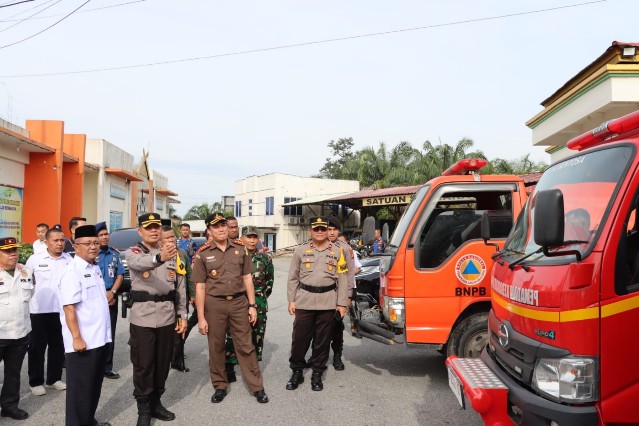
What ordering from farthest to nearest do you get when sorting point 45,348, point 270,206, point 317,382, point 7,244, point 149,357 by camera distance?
1. point 270,206
2. point 317,382
3. point 45,348
4. point 7,244
5. point 149,357

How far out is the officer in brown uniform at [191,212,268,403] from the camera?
5020 mm

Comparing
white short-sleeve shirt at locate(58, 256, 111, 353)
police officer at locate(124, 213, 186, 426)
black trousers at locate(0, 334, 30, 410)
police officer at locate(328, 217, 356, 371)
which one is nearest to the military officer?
police officer at locate(328, 217, 356, 371)

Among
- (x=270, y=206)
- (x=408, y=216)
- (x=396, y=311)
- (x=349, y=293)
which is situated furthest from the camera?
(x=270, y=206)

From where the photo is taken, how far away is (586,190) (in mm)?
3035

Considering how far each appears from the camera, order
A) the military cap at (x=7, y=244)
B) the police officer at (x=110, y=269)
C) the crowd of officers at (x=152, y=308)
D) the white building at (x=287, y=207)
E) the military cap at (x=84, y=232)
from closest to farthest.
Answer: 1. the crowd of officers at (x=152, y=308)
2. the military cap at (x=84, y=232)
3. the military cap at (x=7, y=244)
4. the police officer at (x=110, y=269)
5. the white building at (x=287, y=207)

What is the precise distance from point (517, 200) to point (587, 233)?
251 centimetres

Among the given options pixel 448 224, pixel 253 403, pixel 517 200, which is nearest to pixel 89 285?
pixel 253 403

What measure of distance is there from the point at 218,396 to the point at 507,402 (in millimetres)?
2921

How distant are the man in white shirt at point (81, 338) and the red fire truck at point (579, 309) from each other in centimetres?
272

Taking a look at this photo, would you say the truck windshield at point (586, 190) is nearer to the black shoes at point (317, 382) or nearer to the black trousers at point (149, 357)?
the black shoes at point (317, 382)

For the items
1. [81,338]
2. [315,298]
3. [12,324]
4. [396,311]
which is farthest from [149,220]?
[396,311]

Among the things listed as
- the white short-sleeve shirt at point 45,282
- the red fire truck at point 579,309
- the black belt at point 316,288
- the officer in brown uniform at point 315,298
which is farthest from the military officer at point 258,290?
the red fire truck at point 579,309

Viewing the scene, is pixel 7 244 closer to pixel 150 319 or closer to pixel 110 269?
pixel 110 269

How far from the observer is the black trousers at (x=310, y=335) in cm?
542
